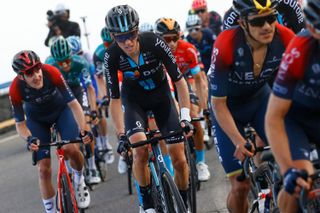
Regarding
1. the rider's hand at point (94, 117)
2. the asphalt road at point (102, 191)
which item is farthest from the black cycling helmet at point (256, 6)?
the rider's hand at point (94, 117)

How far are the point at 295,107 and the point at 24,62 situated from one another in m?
3.72

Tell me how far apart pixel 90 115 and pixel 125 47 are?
3458 millimetres

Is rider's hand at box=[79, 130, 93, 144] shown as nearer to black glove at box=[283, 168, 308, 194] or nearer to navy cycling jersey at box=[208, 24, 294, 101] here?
navy cycling jersey at box=[208, 24, 294, 101]

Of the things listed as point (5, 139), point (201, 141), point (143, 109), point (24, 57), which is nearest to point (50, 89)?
point (24, 57)

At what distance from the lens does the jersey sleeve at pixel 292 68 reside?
452 cm

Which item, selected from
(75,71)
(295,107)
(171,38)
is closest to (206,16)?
(75,71)

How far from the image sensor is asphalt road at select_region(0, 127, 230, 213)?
8.94 meters

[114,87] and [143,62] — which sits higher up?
[143,62]

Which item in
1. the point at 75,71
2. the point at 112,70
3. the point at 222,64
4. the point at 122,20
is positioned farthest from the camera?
the point at 75,71

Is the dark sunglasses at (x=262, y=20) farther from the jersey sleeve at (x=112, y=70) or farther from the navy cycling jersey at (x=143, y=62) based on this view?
the jersey sleeve at (x=112, y=70)

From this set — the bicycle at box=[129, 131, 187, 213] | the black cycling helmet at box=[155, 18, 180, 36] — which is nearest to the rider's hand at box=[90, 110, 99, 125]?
the black cycling helmet at box=[155, 18, 180, 36]

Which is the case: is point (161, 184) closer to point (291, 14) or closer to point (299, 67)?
point (291, 14)

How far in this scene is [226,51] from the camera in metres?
5.83

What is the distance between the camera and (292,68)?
14.9 ft
